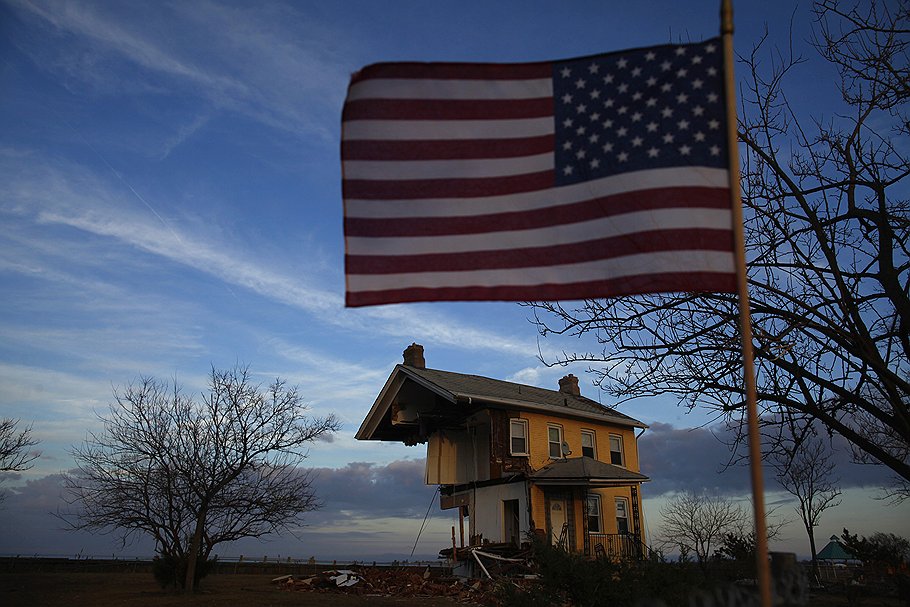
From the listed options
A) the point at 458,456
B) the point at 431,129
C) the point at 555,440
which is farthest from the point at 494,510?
the point at 431,129

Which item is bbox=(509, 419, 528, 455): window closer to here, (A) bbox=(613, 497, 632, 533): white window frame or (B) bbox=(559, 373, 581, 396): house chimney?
(A) bbox=(613, 497, 632, 533): white window frame

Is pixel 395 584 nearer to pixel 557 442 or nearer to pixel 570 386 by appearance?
pixel 557 442

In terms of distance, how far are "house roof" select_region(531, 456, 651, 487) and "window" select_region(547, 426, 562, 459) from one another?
96 cm

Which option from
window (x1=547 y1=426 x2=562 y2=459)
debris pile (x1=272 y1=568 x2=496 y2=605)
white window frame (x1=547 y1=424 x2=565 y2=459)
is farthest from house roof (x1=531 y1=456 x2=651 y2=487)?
debris pile (x1=272 y1=568 x2=496 y2=605)

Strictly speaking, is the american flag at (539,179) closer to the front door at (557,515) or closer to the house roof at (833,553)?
the front door at (557,515)

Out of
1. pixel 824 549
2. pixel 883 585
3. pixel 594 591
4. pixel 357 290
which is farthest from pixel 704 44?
pixel 824 549

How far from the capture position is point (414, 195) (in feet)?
21.9

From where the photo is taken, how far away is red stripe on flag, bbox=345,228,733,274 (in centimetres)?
591

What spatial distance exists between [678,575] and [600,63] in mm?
8751

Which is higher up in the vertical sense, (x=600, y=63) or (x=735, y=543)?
(x=600, y=63)

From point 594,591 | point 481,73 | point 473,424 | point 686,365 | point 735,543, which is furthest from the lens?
point 473,424

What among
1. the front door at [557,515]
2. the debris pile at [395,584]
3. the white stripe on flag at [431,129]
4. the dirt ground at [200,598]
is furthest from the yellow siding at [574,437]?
the white stripe on flag at [431,129]

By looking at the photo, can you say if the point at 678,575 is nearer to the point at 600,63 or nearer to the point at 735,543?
the point at 600,63

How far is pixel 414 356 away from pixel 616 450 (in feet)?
33.8
